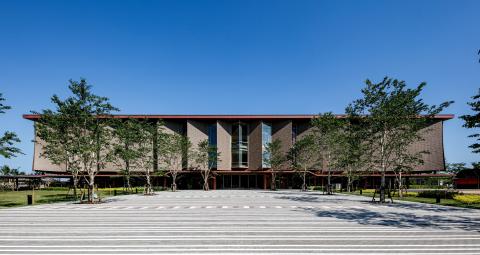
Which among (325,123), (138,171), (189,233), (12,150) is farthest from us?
(138,171)

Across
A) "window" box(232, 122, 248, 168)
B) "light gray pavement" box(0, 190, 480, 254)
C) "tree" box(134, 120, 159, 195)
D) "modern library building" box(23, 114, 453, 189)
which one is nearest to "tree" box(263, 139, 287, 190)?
"modern library building" box(23, 114, 453, 189)

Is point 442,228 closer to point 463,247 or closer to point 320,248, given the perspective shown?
point 463,247

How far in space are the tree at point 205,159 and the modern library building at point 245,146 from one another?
282 centimetres

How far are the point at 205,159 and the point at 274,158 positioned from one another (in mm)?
14007

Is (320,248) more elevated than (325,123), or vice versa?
(325,123)

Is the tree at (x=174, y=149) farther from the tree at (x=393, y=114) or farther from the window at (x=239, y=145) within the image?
the tree at (x=393, y=114)

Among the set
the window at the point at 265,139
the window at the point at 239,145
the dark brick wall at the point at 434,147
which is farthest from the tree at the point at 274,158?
the dark brick wall at the point at 434,147

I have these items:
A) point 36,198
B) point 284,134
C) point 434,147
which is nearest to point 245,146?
point 284,134

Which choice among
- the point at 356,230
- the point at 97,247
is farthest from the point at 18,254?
the point at 356,230

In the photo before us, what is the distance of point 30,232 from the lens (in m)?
15.4

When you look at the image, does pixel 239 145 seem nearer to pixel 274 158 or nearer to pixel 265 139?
pixel 265 139

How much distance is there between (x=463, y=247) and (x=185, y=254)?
9476mm

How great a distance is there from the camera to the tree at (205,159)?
69.5 metres

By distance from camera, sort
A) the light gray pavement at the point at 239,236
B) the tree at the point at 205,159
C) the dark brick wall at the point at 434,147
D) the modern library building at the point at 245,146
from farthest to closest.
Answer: the dark brick wall at the point at 434,147
the modern library building at the point at 245,146
the tree at the point at 205,159
the light gray pavement at the point at 239,236
